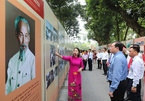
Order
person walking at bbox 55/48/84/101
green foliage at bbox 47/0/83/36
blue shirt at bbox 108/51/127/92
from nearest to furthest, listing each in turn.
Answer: blue shirt at bbox 108/51/127/92, person walking at bbox 55/48/84/101, green foliage at bbox 47/0/83/36

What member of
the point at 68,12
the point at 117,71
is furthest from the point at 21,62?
the point at 68,12

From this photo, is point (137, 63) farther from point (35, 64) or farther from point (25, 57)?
point (25, 57)

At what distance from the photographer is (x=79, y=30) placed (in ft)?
98.0

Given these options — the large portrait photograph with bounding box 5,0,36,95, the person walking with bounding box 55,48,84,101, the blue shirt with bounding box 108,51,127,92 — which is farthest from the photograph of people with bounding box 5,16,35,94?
the person walking with bounding box 55,48,84,101

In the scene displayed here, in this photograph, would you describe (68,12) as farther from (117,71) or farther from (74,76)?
(117,71)

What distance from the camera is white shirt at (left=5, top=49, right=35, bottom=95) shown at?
1446 millimetres

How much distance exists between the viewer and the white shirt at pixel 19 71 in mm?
1446

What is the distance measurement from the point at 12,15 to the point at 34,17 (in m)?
0.73

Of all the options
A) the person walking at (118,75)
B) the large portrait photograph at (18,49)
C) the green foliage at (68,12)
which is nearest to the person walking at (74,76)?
the person walking at (118,75)

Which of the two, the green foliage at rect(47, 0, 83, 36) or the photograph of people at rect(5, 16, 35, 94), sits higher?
the green foliage at rect(47, 0, 83, 36)

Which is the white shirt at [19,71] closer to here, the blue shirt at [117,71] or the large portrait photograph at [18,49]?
the large portrait photograph at [18,49]

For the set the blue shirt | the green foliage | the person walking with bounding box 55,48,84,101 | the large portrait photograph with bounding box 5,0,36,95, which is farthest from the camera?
the green foliage

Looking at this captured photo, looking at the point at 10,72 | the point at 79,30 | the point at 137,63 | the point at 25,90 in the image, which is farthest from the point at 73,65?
the point at 79,30

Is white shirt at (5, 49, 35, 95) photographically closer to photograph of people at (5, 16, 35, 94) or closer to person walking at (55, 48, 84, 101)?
photograph of people at (5, 16, 35, 94)
